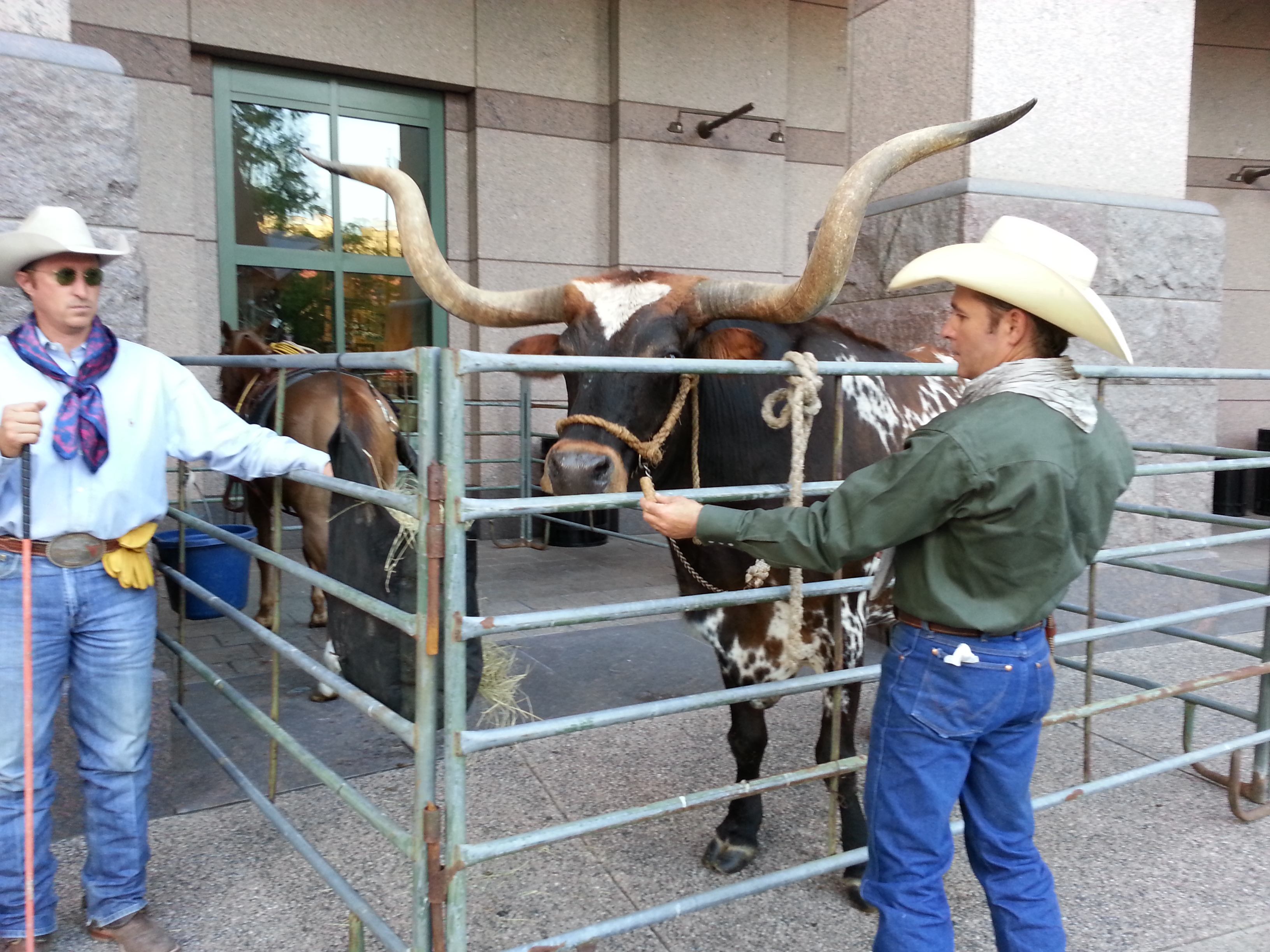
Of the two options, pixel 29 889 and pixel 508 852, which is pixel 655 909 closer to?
pixel 508 852

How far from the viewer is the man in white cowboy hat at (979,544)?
1904 millimetres

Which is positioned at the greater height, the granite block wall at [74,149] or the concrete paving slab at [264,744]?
the granite block wall at [74,149]

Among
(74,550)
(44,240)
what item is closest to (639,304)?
(44,240)

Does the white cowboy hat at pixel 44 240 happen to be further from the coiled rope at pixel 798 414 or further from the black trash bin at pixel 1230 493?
the black trash bin at pixel 1230 493

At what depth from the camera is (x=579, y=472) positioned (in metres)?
2.45

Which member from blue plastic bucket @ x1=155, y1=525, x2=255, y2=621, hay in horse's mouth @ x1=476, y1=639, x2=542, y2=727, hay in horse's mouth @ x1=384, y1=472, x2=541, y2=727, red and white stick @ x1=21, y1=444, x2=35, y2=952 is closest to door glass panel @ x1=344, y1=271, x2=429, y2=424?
blue plastic bucket @ x1=155, y1=525, x2=255, y2=621

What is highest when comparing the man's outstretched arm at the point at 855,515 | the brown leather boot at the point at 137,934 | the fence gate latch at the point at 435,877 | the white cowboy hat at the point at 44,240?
the white cowboy hat at the point at 44,240

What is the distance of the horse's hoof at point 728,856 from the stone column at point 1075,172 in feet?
10.8

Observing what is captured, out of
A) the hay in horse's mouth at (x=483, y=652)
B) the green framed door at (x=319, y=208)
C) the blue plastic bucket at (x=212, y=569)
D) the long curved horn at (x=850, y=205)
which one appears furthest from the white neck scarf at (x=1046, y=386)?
the green framed door at (x=319, y=208)

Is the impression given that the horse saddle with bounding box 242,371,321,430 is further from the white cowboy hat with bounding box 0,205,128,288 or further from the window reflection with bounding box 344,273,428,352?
the window reflection with bounding box 344,273,428,352

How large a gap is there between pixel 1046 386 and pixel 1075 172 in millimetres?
4332

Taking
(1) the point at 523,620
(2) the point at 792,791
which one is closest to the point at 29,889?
(1) the point at 523,620

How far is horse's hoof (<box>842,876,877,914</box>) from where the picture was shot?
9.64 feet

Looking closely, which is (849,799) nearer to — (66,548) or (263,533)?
(66,548)
